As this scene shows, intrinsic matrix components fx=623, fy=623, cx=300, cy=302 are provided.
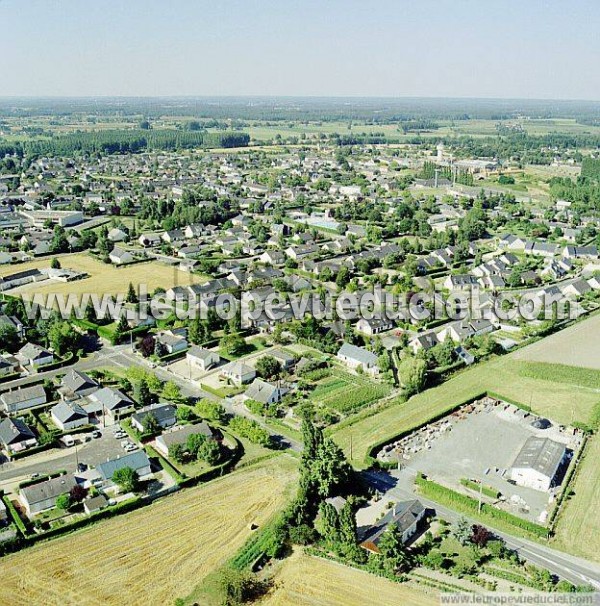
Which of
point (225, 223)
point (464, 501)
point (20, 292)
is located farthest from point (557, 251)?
point (20, 292)

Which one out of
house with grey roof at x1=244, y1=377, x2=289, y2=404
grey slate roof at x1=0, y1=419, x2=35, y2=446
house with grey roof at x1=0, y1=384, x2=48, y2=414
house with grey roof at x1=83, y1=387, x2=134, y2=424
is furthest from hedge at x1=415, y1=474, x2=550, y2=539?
house with grey roof at x1=0, y1=384, x2=48, y2=414

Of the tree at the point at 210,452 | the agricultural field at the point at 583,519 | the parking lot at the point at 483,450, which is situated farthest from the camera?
the tree at the point at 210,452

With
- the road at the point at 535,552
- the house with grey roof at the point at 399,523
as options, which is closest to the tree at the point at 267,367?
the road at the point at 535,552

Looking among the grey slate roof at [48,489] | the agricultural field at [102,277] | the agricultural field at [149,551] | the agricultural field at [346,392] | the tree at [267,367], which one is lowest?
the agricultural field at [149,551]

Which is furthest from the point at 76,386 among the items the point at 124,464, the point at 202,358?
the point at 124,464

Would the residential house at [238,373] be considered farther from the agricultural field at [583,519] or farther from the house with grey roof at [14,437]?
the agricultural field at [583,519]

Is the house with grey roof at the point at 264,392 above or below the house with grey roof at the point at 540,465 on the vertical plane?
above

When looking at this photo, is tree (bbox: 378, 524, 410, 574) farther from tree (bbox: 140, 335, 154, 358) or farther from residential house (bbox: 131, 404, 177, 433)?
tree (bbox: 140, 335, 154, 358)

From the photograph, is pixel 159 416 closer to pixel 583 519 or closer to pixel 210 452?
pixel 210 452
